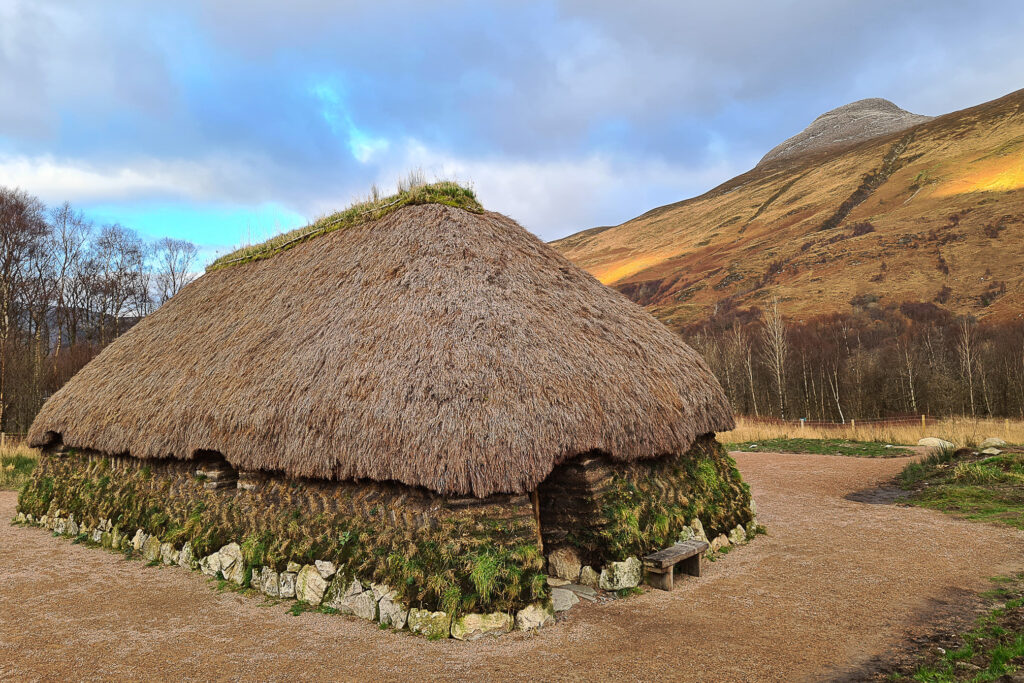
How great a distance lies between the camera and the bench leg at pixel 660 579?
653 cm

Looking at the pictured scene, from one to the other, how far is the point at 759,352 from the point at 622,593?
33658 millimetres

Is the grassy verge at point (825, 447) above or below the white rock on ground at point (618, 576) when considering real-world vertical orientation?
below

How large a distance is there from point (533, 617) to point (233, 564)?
418 centimetres

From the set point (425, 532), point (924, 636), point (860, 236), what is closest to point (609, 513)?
point (425, 532)

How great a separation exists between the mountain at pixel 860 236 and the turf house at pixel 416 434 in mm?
38800

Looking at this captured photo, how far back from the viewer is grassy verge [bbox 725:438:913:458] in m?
16.3

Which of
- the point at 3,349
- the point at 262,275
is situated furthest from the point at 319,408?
the point at 3,349

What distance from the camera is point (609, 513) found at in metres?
6.56

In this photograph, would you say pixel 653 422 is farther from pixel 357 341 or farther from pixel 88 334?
pixel 88 334

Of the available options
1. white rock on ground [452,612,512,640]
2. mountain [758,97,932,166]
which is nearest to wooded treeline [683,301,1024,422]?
white rock on ground [452,612,512,640]

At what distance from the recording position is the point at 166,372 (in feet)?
30.1

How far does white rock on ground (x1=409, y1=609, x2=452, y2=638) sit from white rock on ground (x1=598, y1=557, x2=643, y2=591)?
6.58ft

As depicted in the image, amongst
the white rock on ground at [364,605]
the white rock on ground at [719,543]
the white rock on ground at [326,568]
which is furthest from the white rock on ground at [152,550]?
the white rock on ground at [719,543]

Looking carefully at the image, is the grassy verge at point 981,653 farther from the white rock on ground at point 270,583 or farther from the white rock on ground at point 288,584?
the white rock on ground at point 270,583
